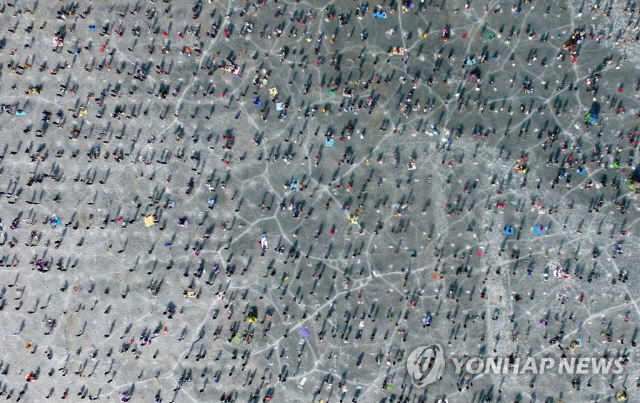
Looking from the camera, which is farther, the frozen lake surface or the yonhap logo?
the yonhap logo

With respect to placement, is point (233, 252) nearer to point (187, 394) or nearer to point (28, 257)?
point (187, 394)

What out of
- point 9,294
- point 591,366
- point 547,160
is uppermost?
point 547,160

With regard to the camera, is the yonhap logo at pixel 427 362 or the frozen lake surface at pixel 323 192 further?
the yonhap logo at pixel 427 362

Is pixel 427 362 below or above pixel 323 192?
below

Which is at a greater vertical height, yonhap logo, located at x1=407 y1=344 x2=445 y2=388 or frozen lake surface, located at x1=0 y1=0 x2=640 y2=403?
frozen lake surface, located at x1=0 y1=0 x2=640 y2=403

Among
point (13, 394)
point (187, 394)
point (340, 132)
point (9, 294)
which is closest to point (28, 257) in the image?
point (9, 294)

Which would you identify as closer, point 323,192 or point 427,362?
point 323,192

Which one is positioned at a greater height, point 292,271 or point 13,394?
point 292,271
